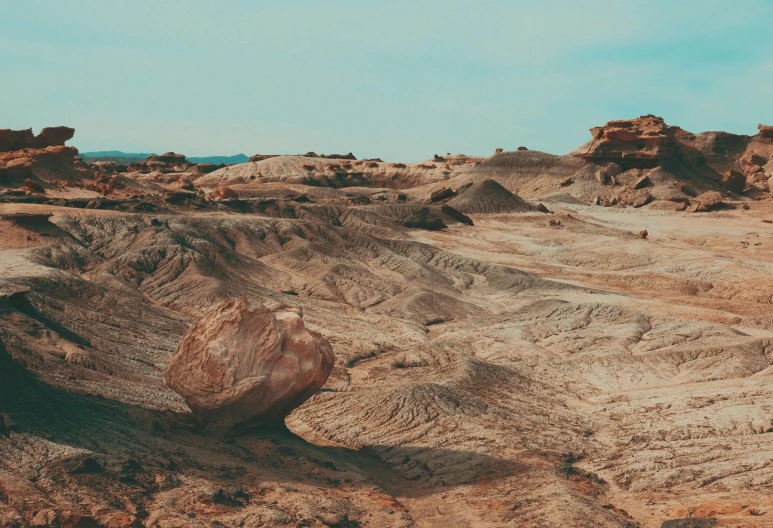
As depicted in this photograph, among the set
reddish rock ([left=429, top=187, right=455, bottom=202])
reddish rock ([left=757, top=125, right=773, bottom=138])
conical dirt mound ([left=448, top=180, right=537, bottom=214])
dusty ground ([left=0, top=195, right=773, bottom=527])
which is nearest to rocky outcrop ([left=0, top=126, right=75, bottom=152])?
dusty ground ([left=0, top=195, right=773, bottom=527])

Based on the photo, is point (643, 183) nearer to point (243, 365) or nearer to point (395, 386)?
point (395, 386)

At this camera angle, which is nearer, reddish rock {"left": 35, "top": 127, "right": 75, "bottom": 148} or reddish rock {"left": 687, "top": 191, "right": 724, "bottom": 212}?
reddish rock {"left": 35, "top": 127, "right": 75, "bottom": 148}

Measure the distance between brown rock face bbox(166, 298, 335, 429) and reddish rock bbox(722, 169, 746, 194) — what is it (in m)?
91.6

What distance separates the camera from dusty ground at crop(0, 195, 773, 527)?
2052 centimetres

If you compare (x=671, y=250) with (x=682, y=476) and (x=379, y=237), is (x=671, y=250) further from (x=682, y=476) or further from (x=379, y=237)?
(x=682, y=476)

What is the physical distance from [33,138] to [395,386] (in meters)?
62.6

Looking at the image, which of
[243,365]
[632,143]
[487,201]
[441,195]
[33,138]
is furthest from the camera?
[632,143]

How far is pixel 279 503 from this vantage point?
65.9 feet

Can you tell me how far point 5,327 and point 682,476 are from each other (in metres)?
18.1

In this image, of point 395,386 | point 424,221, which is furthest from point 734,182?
point 395,386

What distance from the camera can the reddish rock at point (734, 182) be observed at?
107125mm

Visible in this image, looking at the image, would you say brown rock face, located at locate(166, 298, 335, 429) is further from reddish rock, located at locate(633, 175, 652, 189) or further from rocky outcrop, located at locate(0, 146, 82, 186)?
reddish rock, located at locate(633, 175, 652, 189)

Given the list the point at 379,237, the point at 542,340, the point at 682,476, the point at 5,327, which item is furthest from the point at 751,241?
the point at 5,327

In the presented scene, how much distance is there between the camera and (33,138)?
85.6 metres
